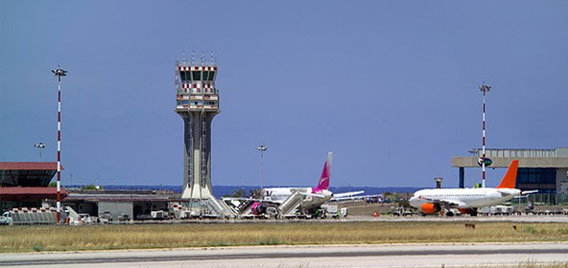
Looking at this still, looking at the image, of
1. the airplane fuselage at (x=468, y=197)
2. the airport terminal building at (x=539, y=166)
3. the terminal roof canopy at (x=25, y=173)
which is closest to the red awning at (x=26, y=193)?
the terminal roof canopy at (x=25, y=173)

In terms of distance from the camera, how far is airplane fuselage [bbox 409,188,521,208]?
99750mm

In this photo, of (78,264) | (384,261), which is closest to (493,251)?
(384,261)

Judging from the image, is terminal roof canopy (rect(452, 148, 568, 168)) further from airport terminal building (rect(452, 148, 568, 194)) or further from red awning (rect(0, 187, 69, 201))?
red awning (rect(0, 187, 69, 201))

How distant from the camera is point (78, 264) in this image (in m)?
39.4

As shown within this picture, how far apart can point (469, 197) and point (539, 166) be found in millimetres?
43335

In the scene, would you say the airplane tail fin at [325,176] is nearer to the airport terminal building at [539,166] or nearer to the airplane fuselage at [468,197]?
the airplane fuselage at [468,197]

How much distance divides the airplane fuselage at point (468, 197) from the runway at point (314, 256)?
5031 centimetres

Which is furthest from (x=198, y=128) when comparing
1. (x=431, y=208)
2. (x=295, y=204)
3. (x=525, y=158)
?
(x=525, y=158)

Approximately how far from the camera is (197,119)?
105m

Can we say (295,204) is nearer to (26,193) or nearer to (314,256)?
(26,193)

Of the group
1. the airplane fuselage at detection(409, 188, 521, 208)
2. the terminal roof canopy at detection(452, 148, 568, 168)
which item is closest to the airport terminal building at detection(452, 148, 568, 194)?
the terminal roof canopy at detection(452, 148, 568, 168)

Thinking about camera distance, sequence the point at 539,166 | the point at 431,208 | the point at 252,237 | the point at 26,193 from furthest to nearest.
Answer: the point at 539,166
the point at 431,208
the point at 26,193
the point at 252,237

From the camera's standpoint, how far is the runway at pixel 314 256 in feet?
128

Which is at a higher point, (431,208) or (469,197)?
(469,197)
